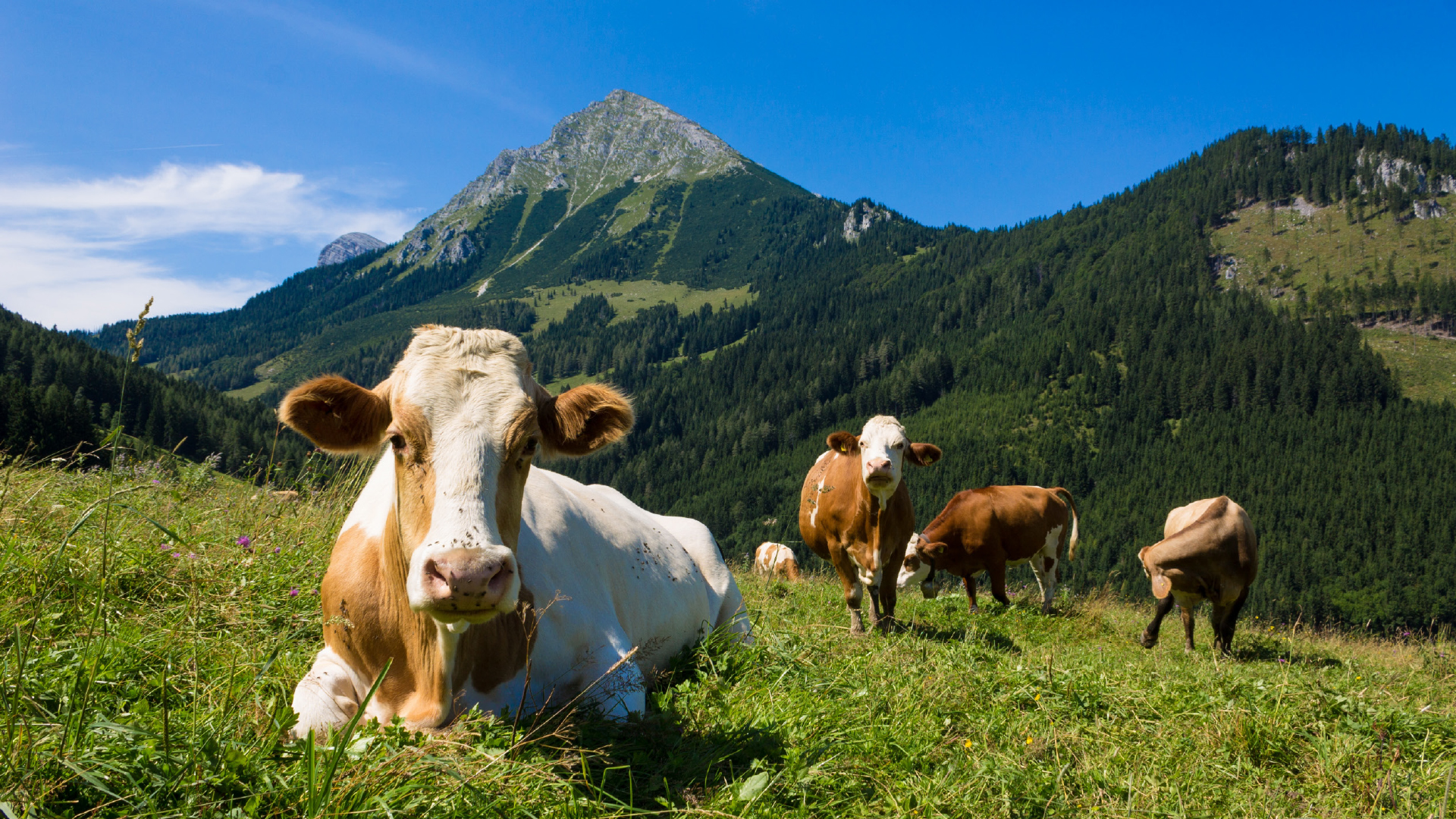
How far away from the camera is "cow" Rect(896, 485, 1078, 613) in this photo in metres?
12.9

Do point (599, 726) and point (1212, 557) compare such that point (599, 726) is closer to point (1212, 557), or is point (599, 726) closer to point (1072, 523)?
point (1212, 557)

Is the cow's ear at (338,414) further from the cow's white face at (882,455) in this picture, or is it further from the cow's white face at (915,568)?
the cow's white face at (915,568)

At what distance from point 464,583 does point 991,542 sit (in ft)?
39.4

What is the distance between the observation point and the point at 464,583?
2.40m

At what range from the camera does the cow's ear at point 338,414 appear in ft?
Result: 9.77

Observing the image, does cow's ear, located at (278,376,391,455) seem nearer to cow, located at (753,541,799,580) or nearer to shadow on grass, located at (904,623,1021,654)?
shadow on grass, located at (904,623,1021,654)

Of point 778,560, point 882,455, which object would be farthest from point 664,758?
point 778,560

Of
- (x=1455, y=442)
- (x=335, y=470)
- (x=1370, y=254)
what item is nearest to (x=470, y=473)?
(x=335, y=470)

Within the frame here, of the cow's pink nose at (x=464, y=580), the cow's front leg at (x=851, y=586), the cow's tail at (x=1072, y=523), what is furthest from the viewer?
the cow's tail at (x=1072, y=523)

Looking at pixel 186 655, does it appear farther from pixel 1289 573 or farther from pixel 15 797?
pixel 1289 573

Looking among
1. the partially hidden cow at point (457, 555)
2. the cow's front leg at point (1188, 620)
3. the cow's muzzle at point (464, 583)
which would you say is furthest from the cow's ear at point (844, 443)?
the cow's muzzle at point (464, 583)

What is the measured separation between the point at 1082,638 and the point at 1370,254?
249974mm

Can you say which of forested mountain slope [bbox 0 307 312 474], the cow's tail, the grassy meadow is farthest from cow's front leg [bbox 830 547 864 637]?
forested mountain slope [bbox 0 307 312 474]

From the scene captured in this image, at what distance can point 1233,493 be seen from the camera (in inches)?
5251
